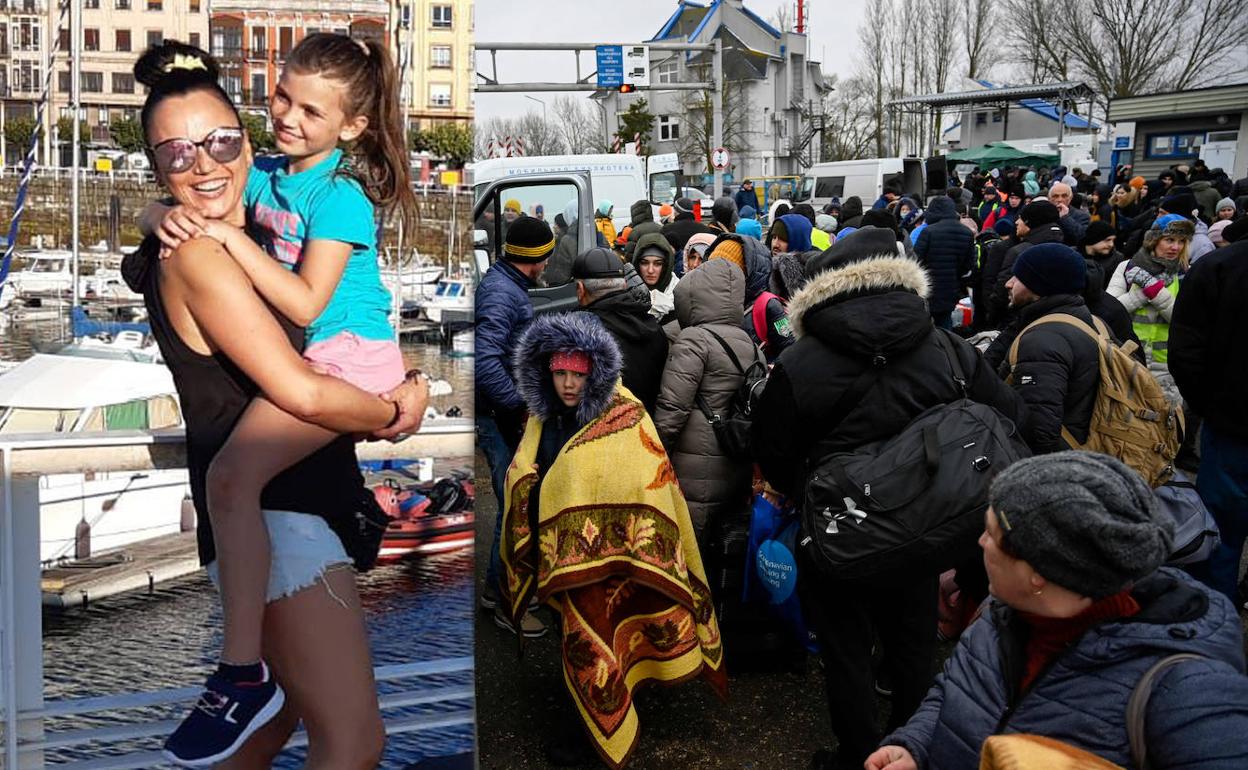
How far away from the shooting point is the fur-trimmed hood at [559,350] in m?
3.69

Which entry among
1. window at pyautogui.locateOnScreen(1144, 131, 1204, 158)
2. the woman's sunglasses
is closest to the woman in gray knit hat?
the woman's sunglasses

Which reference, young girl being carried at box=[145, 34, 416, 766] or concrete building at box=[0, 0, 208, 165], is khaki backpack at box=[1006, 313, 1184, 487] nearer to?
young girl being carried at box=[145, 34, 416, 766]

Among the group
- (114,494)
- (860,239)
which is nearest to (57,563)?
(114,494)

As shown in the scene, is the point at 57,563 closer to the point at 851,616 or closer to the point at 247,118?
the point at 247,118

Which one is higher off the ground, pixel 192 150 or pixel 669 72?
pixel 669 72

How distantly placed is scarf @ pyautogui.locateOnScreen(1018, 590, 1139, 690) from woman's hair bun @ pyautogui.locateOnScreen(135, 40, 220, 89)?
183 centimetres

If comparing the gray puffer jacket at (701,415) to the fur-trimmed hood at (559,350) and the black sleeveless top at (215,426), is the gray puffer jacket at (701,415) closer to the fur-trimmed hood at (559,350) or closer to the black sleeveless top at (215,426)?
the fur-trimmed hood at (559,350)

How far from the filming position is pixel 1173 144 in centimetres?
2520

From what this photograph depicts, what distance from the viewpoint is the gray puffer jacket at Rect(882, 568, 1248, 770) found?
174 cm

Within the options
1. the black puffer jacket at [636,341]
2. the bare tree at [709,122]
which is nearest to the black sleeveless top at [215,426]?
the black puffer jacket at [636,341]

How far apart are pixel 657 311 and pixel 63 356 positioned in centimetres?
429

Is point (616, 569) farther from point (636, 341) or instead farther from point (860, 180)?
point (860, 180)

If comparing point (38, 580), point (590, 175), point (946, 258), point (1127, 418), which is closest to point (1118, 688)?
point (38, 580)

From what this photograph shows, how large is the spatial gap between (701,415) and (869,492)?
1.28 meters
